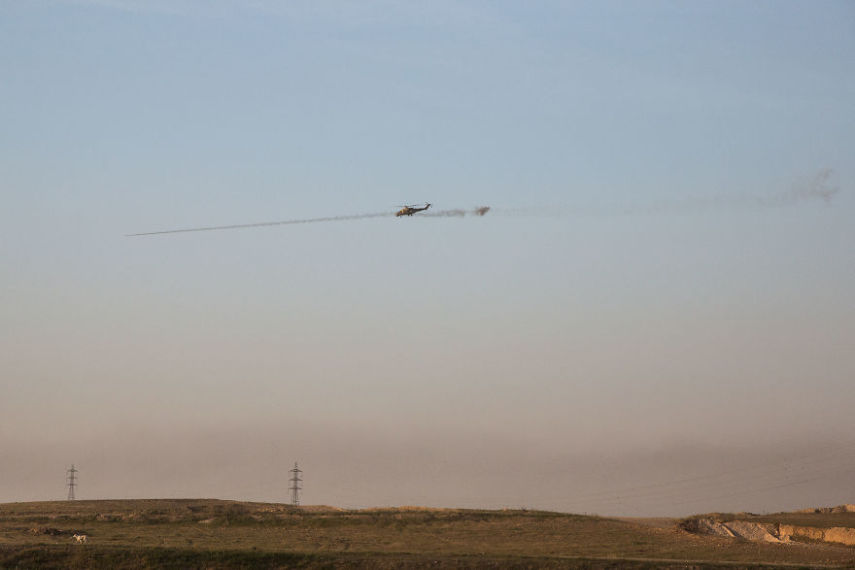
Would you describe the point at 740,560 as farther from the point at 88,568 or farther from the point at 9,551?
the point at 9,551

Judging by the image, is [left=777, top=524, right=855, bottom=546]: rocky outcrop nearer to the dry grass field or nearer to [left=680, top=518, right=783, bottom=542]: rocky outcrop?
[left=680, top=518, right=783, bottom=542]: rocky outcrop

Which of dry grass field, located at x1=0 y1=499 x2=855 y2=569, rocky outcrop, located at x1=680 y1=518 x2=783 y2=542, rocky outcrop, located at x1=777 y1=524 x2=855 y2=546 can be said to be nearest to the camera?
dry grass field, located at x1=0 y1=499 x2=855 y2=569

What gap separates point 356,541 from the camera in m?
87.3

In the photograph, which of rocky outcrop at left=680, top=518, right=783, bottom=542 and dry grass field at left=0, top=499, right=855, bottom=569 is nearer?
dry grass field at left=0, top=499, right=855, bottom=569

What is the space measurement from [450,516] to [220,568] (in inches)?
1175

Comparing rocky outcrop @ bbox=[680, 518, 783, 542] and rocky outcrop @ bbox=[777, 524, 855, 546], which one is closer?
rocky outcrop @ bbox=[777, 524, 855, 546]

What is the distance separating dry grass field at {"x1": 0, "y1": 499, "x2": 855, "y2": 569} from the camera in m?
75.2

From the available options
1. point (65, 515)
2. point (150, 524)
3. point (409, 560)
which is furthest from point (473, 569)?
point (65, 515)

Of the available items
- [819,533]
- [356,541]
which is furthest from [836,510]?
[356,541]

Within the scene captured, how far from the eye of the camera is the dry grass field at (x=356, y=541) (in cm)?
7525

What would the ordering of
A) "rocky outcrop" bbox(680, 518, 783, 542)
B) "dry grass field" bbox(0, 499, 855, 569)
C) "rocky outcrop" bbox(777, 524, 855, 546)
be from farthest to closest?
"rocky outcrop" bbox(680, 518, 783, 542), "rocky outcrop" bbox(777, 524, 855, 546), "dry grass field" bbox(0, 499, 855, 569)

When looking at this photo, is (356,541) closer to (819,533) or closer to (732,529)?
(732,529)

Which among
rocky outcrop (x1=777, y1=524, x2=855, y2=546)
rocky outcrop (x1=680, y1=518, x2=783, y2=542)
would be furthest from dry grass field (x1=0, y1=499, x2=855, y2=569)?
rocky outcrop (x1=777, y1=524, x2=855, y2=546)

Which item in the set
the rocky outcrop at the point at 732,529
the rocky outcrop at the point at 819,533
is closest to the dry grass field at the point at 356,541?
the rocky outcrop at the point at 732,529
